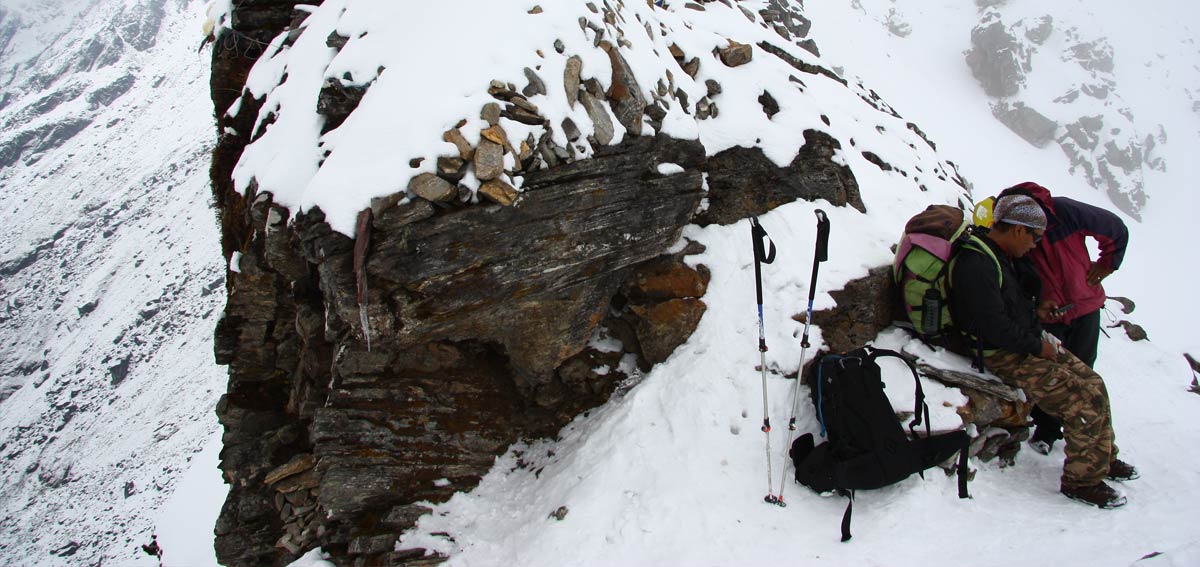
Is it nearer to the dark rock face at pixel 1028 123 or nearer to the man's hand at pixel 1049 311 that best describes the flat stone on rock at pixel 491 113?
the man's hand at pixel 1049 311

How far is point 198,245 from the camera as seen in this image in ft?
183

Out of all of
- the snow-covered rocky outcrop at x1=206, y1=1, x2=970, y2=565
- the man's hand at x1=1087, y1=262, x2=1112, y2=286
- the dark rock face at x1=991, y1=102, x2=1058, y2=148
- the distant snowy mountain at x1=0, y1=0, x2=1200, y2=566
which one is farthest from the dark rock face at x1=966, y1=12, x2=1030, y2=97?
the man's hand at x1=1087, y1=262, x2=1112, y2=286

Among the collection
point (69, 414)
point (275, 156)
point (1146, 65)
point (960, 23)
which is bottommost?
point (69, 414)

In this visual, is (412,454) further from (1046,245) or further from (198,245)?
(198,245)

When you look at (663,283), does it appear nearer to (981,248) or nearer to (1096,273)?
(981,248)

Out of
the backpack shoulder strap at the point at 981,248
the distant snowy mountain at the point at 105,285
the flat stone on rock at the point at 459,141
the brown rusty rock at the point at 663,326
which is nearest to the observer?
the flat stone on rock at the point at 459,141

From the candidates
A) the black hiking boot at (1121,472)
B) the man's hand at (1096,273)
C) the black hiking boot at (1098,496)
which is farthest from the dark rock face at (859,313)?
the black hiking boot at (1121,472)

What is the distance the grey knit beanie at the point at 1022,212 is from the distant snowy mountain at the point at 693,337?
215 centimetres

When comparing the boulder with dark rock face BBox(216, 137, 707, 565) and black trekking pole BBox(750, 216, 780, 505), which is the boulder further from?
black trekking pole BBox(750, 216, 780, 505)

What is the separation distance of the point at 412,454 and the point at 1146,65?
238 ft

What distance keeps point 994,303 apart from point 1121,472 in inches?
102

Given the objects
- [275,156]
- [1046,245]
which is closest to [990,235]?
[1046,245]

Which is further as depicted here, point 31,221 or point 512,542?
point 31,221

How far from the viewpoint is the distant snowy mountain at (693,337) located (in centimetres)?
545
